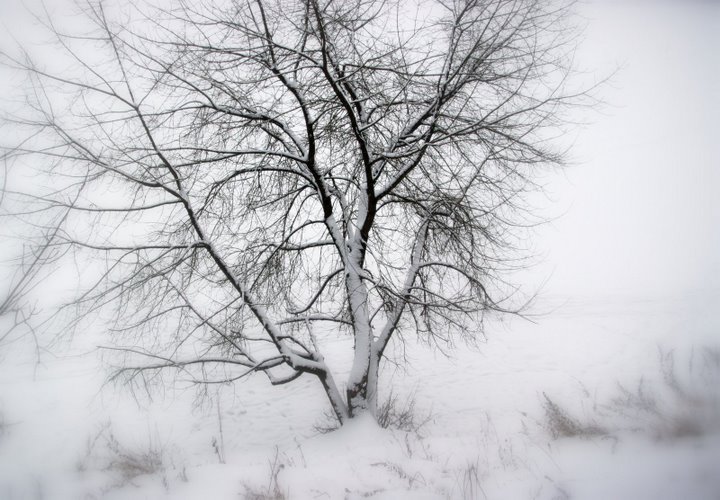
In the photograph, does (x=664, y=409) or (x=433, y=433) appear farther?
(x=433, y=433)

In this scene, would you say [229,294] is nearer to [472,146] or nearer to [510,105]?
[472,146]

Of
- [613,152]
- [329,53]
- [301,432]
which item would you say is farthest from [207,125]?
[613,152]

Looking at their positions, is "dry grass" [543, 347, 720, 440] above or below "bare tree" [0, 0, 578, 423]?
below

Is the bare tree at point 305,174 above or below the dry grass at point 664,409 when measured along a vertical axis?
above

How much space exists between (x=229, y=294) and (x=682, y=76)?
5995 mm

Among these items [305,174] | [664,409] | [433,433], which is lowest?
[433,433]

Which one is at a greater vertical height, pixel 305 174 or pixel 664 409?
pixel 305 174

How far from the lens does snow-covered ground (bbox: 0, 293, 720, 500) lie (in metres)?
2.96

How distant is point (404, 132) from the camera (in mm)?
4828

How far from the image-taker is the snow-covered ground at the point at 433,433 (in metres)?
2.96

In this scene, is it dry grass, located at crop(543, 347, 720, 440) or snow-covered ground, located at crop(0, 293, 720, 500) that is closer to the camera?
snow-covered ground, located at crop(0, 293, 720, 500)

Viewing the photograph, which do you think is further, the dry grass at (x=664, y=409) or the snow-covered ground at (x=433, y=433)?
the dry grass at (x=664, y=409)

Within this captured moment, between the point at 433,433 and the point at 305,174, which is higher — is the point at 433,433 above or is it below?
below

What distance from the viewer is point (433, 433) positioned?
19.3 feet
